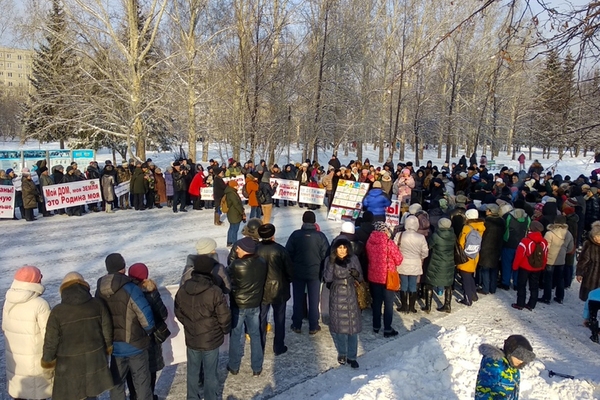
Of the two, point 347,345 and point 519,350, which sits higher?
point 519,350

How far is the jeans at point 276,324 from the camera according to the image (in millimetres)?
5986

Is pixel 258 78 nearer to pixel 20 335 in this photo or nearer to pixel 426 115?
pixel 20 335

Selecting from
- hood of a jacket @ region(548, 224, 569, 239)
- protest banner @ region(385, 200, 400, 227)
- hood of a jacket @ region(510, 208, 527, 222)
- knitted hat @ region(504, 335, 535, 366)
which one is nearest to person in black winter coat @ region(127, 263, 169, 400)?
knitted hat @ region(504, 335, 535, 366)

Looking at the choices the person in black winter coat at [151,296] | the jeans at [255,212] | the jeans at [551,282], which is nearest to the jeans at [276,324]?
the person in black winter coat at [151,296]

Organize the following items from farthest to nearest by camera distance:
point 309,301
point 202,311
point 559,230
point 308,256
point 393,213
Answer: point 393,213
point 559,230
point 309,301
point 308,256
point 202,311

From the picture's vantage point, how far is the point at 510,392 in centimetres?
348

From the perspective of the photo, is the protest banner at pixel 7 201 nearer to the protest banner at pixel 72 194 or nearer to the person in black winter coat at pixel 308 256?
the protest banner at pixel 72 194

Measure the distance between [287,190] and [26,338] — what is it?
13391 mm

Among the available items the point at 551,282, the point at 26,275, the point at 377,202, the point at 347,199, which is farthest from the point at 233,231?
the point at 551,282

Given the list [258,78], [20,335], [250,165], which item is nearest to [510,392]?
[20,335]

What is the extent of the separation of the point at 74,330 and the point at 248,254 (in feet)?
6.70

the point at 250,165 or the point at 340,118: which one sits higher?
the point at 340,118

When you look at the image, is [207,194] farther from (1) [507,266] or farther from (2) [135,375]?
(2) [135,375]

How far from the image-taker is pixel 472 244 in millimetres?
8156
